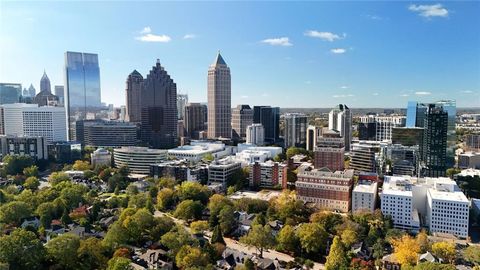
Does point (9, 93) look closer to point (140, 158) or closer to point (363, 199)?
point (140, 158)

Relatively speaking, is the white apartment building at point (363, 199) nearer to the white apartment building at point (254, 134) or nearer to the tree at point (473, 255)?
the tree at point (473, 255)

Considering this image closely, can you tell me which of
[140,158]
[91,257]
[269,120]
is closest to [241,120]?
[269,120]

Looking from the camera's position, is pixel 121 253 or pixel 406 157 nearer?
pixel 121 253

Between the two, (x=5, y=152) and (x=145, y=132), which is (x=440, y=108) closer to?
(x=145, y=132)

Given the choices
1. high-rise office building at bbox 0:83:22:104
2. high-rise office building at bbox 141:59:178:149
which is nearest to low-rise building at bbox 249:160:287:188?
high-rise office building at bbox 141:59:178:149

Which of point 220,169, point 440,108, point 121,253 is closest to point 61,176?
point 220,169

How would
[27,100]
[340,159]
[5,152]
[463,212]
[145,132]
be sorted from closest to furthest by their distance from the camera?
1. [463,212]
2. [340,159]
3. [5,152]
4. [145,132]
5. [27,100]
